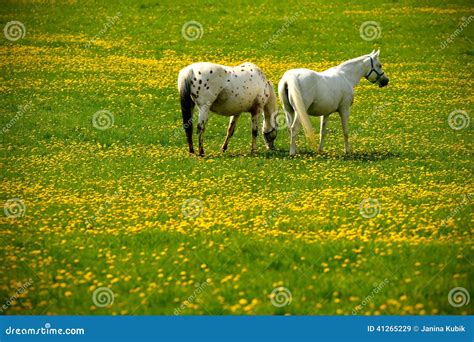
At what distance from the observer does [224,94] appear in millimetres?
19453

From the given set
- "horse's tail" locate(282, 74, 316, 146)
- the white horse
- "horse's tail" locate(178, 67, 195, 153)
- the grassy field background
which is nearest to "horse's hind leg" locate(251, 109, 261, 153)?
the grassy field background

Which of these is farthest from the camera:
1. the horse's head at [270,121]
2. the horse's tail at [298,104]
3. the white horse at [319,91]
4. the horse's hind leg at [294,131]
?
the horse's head at [270,121]

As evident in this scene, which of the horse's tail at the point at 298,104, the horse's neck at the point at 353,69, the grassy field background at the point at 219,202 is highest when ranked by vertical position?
the horse's neck at the point at 353,69

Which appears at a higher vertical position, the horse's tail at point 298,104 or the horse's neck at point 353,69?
the horse's neck at point 353,69

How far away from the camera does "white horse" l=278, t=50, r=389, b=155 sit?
18.5 meters

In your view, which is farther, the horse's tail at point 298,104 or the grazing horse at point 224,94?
the grazing horse at point 224,94

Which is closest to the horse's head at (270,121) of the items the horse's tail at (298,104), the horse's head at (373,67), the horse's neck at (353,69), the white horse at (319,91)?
the white horse at (319,91)

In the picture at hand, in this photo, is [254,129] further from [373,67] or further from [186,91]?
[373,67]

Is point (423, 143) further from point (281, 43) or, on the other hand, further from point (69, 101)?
point (281, 43)

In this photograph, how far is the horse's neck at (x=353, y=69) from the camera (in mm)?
20031

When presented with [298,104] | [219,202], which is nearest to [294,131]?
[298,104]

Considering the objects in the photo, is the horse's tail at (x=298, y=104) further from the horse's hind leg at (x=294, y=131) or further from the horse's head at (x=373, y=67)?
the horse's head at (x=373, y=67)

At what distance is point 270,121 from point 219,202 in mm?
6082

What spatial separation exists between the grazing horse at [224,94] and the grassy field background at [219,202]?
1.13 metres
